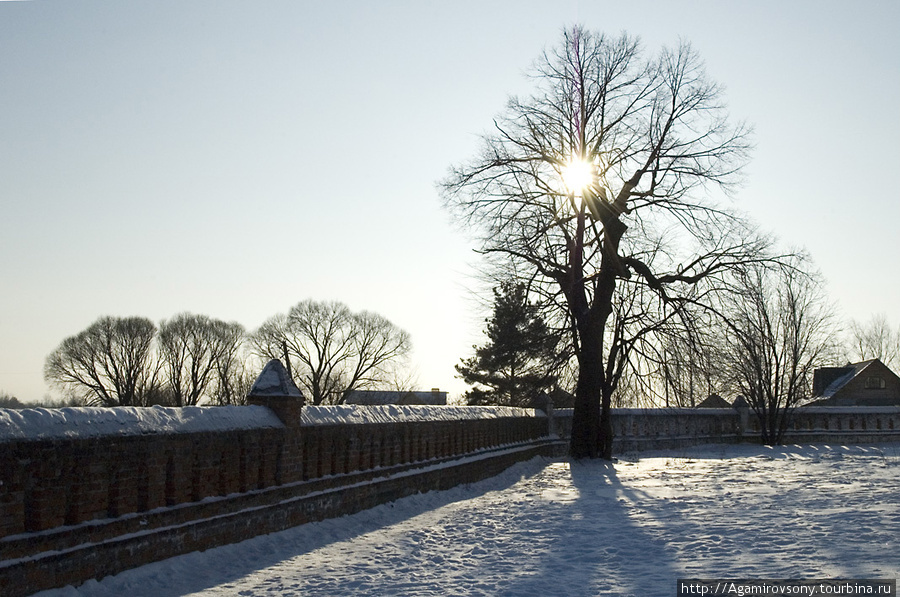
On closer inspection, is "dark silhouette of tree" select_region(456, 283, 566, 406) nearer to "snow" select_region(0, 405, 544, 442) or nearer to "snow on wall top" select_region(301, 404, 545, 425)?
"snow on wall top" select_region(301, 404, 545, 425)

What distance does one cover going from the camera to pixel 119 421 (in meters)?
8.47

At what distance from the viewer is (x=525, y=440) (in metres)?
28.3

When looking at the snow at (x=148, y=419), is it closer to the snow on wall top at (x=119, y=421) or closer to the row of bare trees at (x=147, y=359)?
the snow on wall top at (x=119, y=421)

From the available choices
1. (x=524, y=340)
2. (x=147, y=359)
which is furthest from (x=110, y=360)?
(x=524, y=340)

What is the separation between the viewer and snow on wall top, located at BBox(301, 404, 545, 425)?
1297 cm

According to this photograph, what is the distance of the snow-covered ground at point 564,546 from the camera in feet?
26.9

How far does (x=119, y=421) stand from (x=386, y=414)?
754cm

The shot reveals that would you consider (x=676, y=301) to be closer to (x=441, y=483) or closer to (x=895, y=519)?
(x=441, y=483)

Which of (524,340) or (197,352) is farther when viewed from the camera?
(197,352)

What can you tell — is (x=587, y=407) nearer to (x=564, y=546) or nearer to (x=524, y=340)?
(x=524, y=340)

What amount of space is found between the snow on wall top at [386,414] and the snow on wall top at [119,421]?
1606 mm

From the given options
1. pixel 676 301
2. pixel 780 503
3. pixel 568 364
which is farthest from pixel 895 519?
pixel 568 364

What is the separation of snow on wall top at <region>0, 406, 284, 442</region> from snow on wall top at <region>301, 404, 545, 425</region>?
5.27 ft

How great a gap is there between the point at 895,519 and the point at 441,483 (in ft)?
29.5
